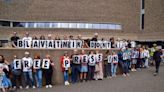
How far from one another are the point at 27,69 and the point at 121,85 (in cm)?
487

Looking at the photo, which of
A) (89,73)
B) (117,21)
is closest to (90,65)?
(89,73)

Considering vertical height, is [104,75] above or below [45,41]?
below

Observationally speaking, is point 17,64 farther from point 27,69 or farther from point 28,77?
point 28,77

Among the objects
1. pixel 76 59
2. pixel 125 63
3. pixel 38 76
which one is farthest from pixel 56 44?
pixel 125 63

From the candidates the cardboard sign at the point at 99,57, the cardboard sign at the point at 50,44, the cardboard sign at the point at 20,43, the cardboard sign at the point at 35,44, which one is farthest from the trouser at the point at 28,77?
the cardboard sign at the point at 99,57

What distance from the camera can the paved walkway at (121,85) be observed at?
705 inches

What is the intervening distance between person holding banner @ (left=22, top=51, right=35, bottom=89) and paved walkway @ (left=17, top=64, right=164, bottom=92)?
845mm

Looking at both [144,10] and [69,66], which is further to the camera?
[144,10]

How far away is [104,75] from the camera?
22.6 metres

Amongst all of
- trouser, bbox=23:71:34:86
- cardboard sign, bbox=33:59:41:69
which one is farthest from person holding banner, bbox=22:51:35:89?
cardboard sign, bbox=33:59:41:69

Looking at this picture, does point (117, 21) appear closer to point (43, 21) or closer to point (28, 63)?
point (43, 21)

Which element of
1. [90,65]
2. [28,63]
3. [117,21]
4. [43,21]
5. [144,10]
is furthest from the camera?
[144,10]

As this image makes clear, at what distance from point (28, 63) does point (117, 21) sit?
1751 inches

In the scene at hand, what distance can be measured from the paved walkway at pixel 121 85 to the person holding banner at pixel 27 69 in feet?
2.77
